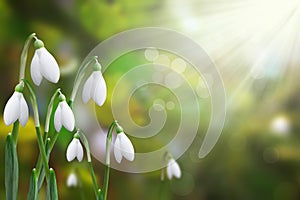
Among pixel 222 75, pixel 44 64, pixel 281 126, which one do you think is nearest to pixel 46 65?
pixel 44 64

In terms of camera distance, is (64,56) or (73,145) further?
(64,56)

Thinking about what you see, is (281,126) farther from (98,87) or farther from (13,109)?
(13,109)

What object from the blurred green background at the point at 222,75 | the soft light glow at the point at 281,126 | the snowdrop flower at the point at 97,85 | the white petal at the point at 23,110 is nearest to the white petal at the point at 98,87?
the snowdrop flower at the point at 97,85

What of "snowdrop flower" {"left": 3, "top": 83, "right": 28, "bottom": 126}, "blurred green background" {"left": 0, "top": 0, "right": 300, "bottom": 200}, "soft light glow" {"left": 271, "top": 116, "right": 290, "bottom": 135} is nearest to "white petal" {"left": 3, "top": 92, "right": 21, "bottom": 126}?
"snowdrop flower" {"left": 3, "top": 83, "right": 28, "bottom": 126}

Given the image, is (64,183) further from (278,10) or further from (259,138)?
(278,10)

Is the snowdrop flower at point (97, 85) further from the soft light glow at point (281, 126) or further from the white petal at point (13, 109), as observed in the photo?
the soft light glow at point (281, 126)

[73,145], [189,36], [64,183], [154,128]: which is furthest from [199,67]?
[73,145]

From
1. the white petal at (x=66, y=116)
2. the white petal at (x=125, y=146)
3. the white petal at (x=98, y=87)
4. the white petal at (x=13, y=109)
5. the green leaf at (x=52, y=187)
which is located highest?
the white petal at (x=98, y=87)

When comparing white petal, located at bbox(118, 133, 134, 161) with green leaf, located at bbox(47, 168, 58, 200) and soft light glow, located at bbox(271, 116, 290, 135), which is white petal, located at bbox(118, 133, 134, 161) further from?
soft light glow, located at bbox(271, 116, 290, 135)
